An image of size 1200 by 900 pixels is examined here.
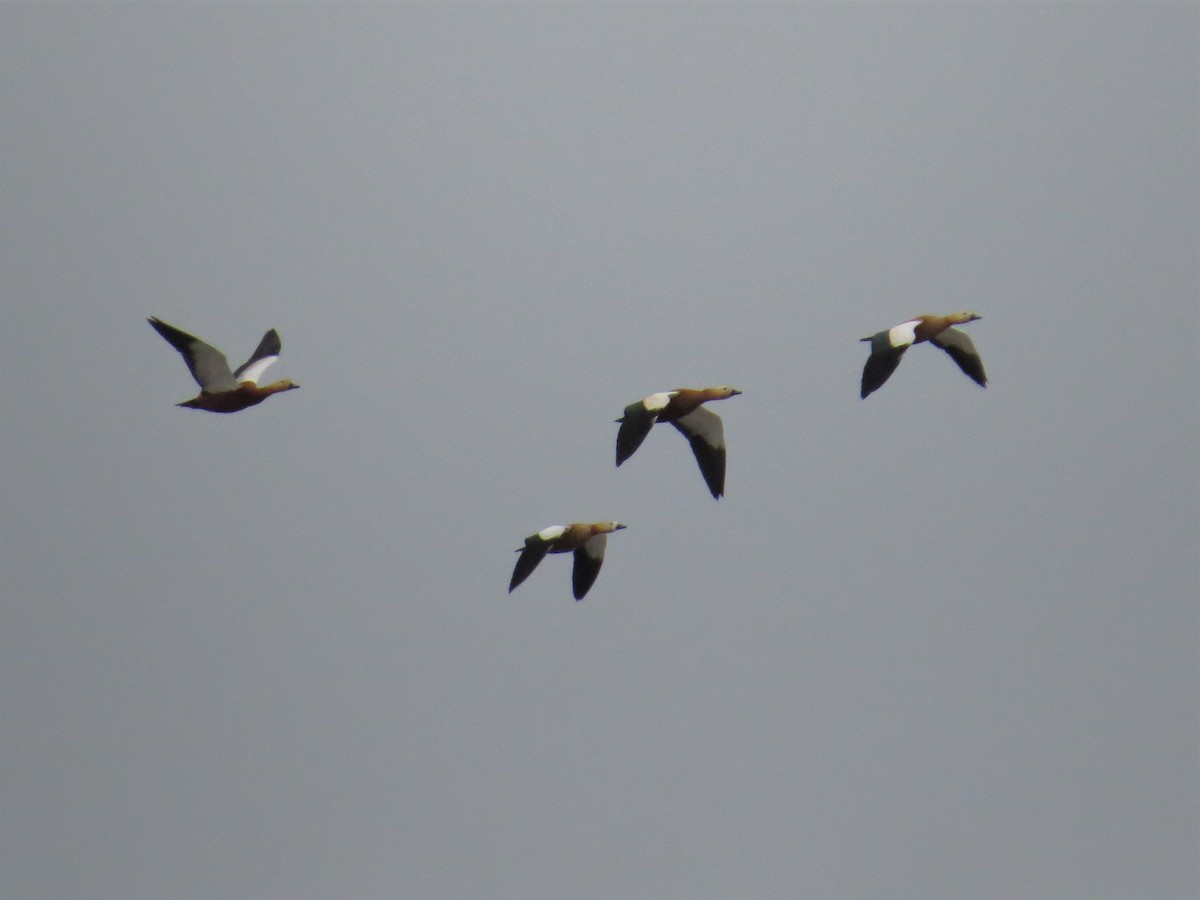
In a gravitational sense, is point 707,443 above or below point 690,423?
below

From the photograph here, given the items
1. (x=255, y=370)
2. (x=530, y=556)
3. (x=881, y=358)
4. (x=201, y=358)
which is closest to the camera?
(x=881, y=358)

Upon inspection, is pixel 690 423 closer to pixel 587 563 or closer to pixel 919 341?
pixel 587 563

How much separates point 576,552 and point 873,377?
5.34 meters

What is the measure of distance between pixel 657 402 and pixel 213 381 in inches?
211

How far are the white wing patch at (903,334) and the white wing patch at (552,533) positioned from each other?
16.4 feet

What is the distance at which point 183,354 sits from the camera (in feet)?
59.8

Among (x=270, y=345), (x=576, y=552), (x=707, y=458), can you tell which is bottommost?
(x=576, y=552)

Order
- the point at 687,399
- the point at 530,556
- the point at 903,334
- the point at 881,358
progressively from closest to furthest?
the point at 881,358
the point at 903,334
the point at 687,399
the point at 530,556

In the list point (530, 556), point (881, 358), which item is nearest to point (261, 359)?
point (530, 556)

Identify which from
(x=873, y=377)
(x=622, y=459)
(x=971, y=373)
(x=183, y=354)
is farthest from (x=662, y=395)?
(x=183, y=354)

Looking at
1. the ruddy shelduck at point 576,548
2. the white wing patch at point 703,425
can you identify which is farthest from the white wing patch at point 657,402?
the ruddy shelduck at point 576,548

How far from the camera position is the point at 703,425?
20234 millimetres

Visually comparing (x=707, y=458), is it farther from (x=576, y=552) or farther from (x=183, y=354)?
(x=183, y=354)

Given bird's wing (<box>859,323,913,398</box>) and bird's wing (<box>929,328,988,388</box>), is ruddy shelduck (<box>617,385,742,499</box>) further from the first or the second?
bird's wing (<box>929,328,988,388</box>)
